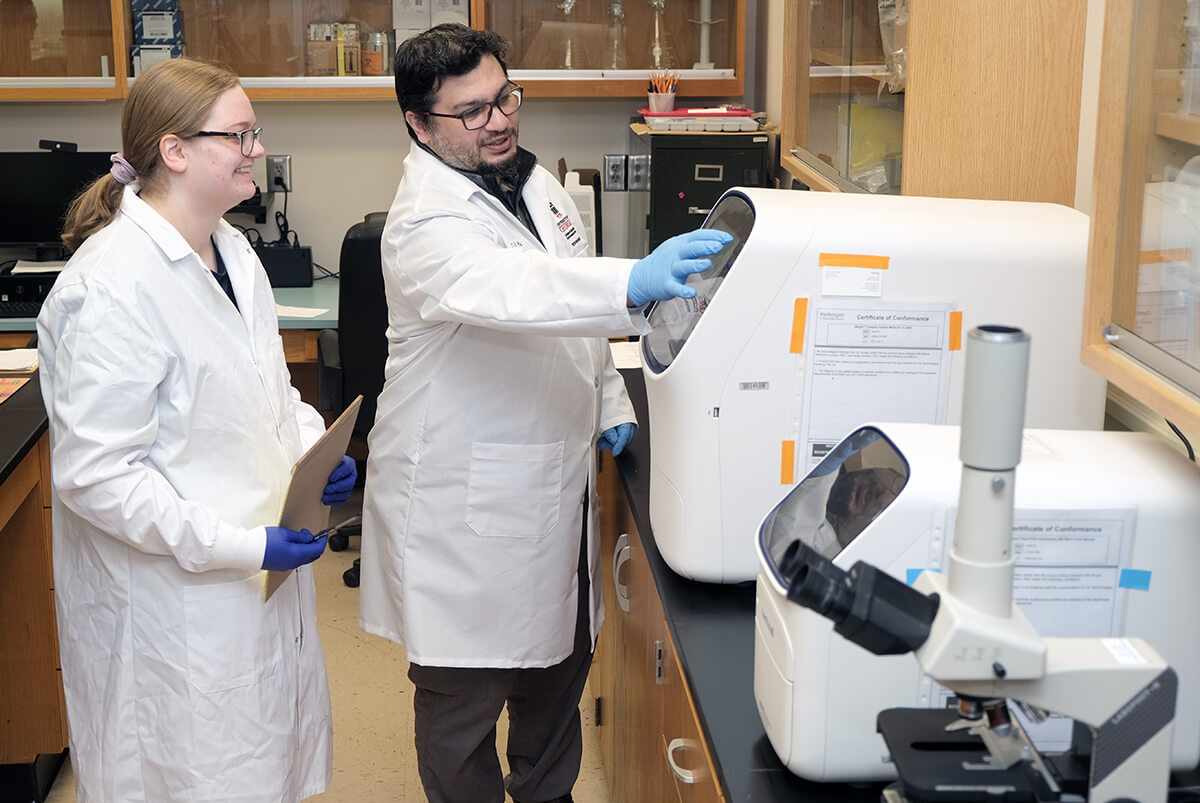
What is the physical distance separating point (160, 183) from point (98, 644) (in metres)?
0.66

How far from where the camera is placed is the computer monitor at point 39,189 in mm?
3734

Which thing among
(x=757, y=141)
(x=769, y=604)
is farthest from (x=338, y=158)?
(x=769, y=604)

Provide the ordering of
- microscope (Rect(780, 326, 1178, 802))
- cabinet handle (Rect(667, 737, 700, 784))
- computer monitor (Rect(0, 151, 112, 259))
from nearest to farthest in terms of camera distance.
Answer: microscope (Rect(780, 326, 1178, 802))
cabinet handle (Rect(667, 737, 700, 784))
computer monitor (Rect(0, 151, 112, 259))

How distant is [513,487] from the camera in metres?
1.93

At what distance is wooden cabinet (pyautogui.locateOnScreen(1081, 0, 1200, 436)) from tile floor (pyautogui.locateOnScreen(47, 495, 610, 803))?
1645mm

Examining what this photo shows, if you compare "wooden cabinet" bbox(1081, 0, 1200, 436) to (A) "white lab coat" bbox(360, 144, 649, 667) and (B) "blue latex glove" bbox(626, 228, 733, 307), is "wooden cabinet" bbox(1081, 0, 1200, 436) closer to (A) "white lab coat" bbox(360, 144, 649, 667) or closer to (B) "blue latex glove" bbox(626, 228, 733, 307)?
(B) "blue latex glove" bbox(626, 228, 733, 307)

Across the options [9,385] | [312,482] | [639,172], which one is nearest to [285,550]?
[312,482]

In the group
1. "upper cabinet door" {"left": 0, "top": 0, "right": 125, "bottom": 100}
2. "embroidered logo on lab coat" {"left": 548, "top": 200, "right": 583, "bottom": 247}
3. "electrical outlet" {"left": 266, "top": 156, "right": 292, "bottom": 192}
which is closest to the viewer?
"embroidered logo on lab coat" {"left": 548, "top": 200, "right": 583, "bottom": 247}

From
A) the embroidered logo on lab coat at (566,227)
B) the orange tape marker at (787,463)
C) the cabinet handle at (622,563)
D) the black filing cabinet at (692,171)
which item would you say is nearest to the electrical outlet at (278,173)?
the black filing cabinet at (692,171)

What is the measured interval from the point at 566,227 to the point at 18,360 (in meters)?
1.41

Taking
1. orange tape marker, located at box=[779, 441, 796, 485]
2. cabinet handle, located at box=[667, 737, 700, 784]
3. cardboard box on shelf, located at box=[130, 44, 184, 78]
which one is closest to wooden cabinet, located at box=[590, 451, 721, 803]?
cabinet handle, located at box=[667, 737, 700, 784]

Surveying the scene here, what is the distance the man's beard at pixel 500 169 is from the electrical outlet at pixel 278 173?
6.94ft

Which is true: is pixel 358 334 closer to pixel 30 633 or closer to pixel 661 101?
pixel 30 633

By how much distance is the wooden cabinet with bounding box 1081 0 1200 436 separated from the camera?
1071mm
